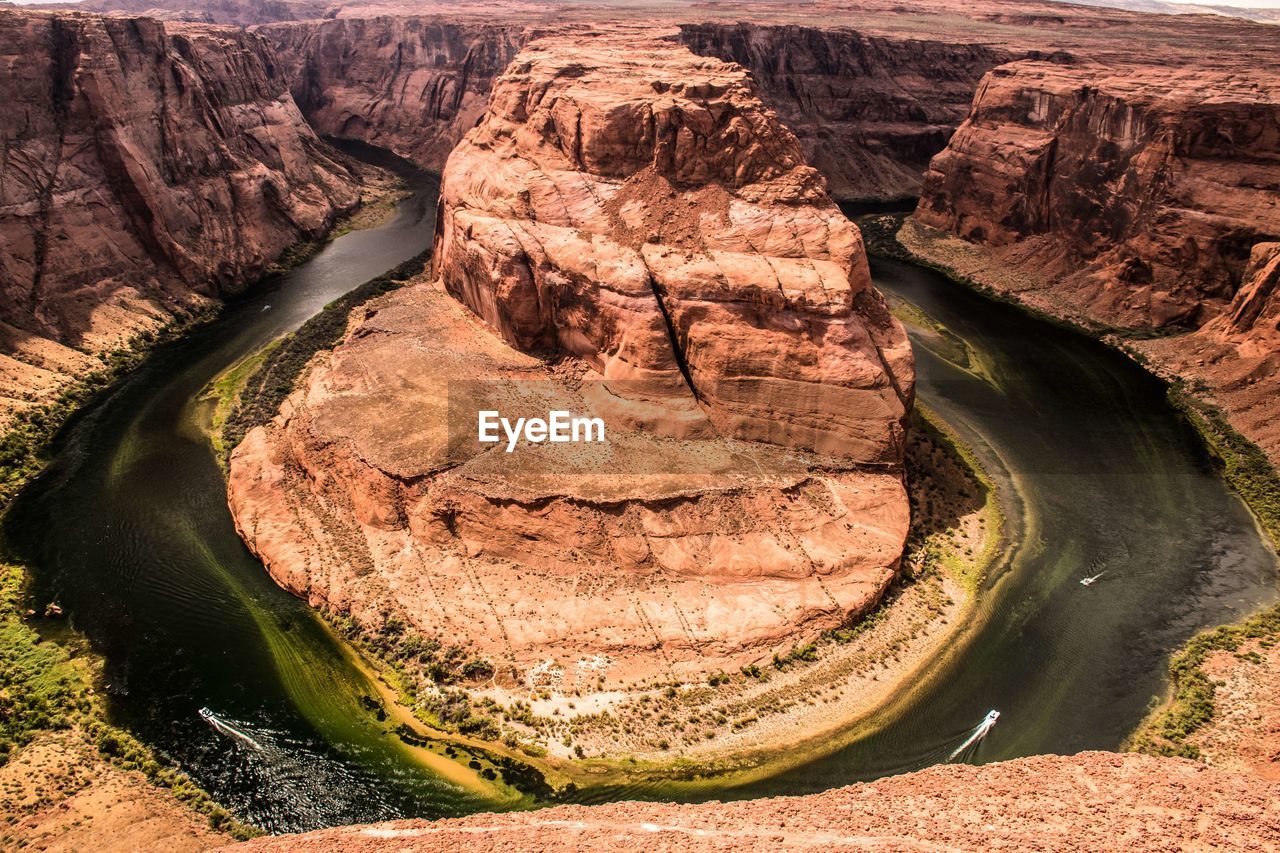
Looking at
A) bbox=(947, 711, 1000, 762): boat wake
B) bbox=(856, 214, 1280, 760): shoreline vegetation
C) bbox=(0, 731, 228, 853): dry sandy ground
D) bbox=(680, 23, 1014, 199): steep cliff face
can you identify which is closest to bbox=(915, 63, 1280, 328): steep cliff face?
bbox=(856, 214, 1280, 760): shoreline vegetation

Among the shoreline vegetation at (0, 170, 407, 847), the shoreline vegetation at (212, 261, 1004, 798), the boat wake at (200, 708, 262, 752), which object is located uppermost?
the shoreline vegetation at (212, 261, 1004, 798)

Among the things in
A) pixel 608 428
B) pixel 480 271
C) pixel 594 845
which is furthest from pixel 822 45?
pixel 594 845

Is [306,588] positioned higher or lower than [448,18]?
lower

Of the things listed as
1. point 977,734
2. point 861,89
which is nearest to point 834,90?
point 861,89

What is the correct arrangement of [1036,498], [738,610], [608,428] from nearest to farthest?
[738,610]
[608,428]
[1036,498]

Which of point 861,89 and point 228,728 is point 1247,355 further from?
point 861,89

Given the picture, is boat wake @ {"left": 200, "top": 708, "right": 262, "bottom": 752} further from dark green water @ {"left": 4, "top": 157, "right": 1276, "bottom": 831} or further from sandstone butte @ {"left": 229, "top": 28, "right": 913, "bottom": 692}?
sandstone butte @ {"left": 229, "top": 28, "right": 913, "bottom": 692}

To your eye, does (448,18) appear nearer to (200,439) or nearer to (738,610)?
(200,439)
